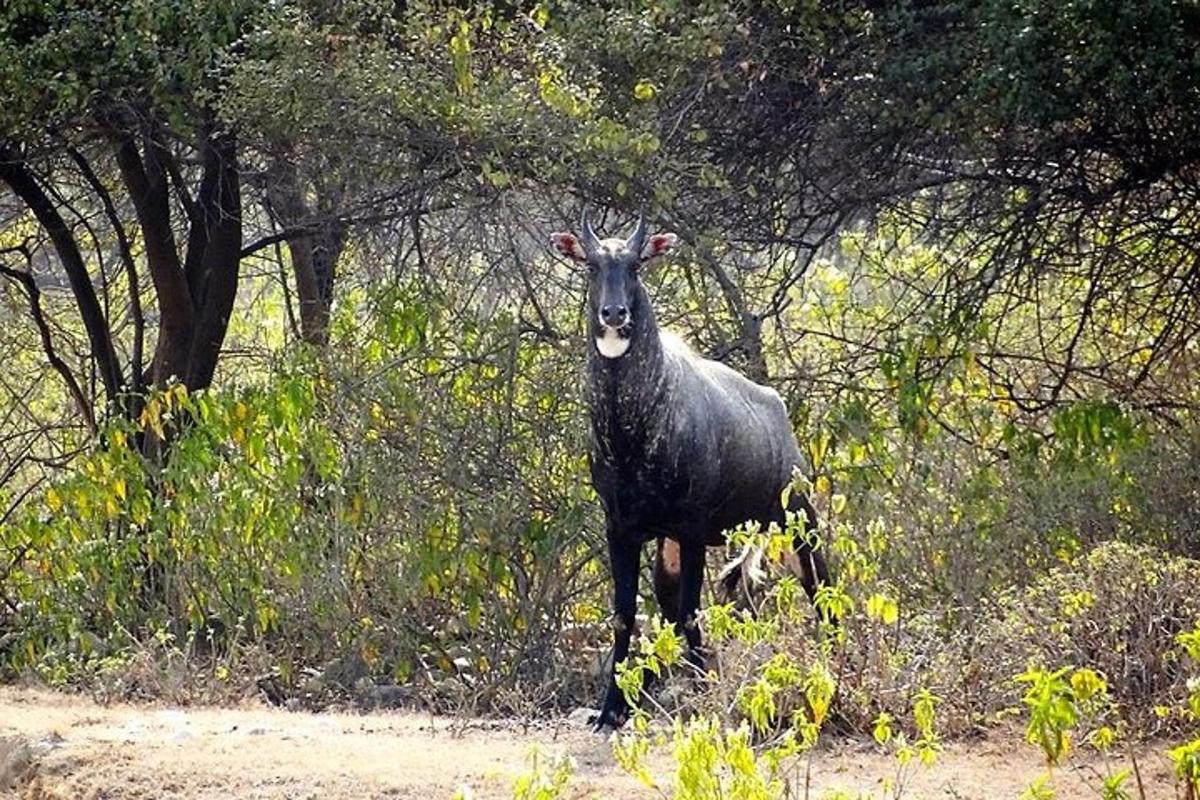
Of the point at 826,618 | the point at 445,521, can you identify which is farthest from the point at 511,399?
the point at 826,618

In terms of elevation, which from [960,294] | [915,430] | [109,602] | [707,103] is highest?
[707,103]

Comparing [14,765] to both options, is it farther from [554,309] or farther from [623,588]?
[554,309]

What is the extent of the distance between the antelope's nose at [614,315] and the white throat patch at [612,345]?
73 millimetres

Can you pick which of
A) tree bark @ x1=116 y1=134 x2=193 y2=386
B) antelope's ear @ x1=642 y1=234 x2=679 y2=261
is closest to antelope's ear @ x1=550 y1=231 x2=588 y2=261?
antelope's ear @ x1=642 y1=234 x2=679 y2=261

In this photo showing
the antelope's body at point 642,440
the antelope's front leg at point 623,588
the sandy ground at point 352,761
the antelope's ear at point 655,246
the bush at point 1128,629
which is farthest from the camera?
the antelope's front leg at point 623,588

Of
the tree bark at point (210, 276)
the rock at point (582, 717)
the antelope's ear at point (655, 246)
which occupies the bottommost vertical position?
the rock at point (582, 717)

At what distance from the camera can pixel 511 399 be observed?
11.6m

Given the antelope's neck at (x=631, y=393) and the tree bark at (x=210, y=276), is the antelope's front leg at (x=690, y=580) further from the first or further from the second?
the tree bark at (x=210, y=276)

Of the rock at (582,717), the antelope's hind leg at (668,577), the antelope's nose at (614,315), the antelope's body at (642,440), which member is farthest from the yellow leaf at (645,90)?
the rock at (582,717)

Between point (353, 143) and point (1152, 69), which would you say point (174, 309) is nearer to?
point (353, 143)

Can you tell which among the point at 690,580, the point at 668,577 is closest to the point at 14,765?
the point at 690,580

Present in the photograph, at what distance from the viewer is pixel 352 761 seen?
8.00 m

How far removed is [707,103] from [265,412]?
301 cm

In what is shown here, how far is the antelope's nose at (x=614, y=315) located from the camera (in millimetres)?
8555
